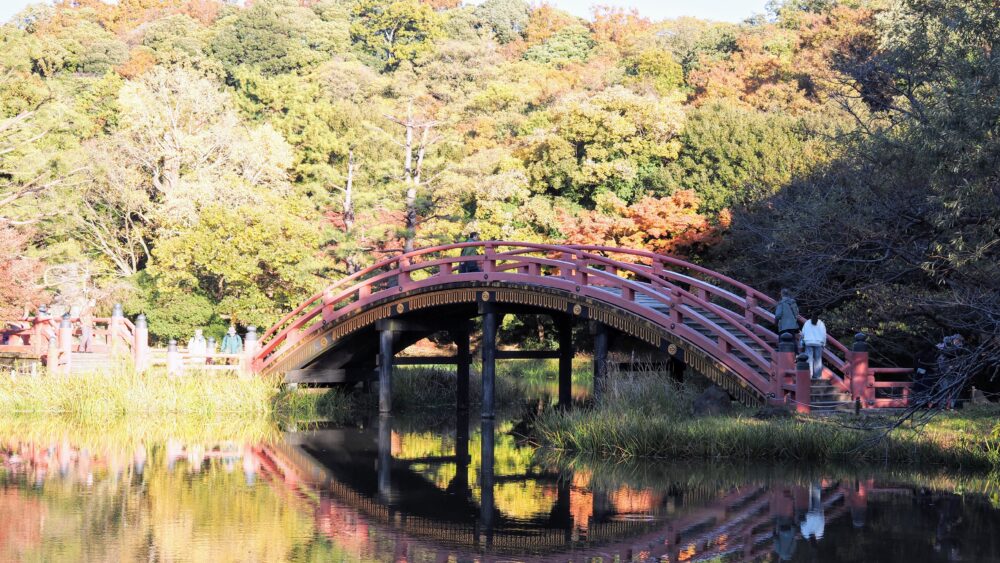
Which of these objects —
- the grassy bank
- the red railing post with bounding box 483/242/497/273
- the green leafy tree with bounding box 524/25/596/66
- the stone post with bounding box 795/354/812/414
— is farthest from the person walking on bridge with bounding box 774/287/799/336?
the green leafy tree with bounding box 524/25/596/66

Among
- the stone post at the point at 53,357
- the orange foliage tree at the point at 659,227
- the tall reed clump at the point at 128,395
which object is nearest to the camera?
the tall reed clump at the point at 128,395

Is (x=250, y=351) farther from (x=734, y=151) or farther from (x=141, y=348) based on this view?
(x=734, y=151)

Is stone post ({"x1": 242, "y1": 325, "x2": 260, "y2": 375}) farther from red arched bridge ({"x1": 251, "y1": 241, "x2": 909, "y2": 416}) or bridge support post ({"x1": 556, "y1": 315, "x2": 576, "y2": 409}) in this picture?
bridge support post ({"x1": 556, "y1": 315, "x2": 576, "y2": 409})

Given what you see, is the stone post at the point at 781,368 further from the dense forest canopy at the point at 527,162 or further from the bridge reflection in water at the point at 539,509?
the bridge reflection in water at the point at 539,509

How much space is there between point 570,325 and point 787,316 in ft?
22.5

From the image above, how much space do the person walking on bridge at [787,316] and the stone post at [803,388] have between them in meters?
1.47

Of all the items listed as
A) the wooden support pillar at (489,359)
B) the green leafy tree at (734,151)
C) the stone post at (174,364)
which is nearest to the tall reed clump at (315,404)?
the stone post at (174,364)

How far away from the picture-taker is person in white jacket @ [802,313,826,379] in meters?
19.3

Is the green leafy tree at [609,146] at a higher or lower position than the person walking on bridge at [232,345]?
higher

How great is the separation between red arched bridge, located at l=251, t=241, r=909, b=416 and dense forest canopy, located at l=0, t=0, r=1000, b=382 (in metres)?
1.92

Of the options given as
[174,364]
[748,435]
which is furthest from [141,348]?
[748,435]

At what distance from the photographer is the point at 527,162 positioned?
41.4 metres

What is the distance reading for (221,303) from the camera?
117 feet

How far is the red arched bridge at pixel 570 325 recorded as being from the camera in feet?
62.3
